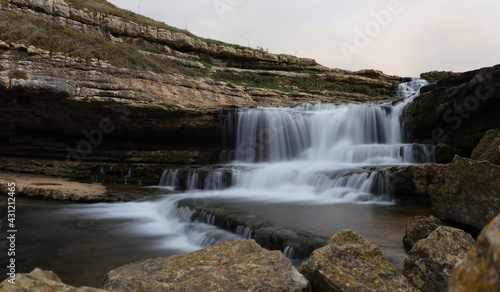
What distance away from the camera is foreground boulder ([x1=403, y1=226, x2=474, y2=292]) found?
2.45 meters

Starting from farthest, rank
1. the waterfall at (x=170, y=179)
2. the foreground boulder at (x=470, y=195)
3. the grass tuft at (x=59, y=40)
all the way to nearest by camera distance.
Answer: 1. the grass tuft at (x=59, y=40)
2. the waterfall at (x=170, y=179)
3. the foreground boulder at (x=470, y=195)

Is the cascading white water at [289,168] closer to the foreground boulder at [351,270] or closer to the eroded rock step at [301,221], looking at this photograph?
the eroded rock step at [301,221]

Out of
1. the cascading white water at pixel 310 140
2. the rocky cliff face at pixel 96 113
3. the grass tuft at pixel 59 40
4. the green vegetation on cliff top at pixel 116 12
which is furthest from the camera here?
the green vegetation on cliff top at pixel 116 12

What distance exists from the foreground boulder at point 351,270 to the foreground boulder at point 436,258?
0.17m

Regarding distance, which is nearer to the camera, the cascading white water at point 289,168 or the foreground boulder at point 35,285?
the foreground boulder at point 35,285

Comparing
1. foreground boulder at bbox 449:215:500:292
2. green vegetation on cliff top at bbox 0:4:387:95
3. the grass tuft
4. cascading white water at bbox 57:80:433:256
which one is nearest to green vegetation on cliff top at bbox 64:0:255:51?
green vegetation on cliff top at bbox 0:4:387:95

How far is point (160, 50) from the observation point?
23469 millimetres

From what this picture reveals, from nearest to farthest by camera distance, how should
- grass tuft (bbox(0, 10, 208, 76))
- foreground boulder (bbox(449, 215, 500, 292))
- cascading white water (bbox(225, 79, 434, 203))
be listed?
1. foreground boulder (bbox(449, 215, 500, 292))
2. cascading white water (bbox(225, 79, 434, 203))
3. grass tuft (bbox(0, 10, 208, 76))

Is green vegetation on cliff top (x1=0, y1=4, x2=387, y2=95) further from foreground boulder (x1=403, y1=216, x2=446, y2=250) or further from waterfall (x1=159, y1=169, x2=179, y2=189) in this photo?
foreground boulder (x1=403, y1=216, x2=446, y2=250)

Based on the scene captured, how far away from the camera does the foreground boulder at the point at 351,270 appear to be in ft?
7.86

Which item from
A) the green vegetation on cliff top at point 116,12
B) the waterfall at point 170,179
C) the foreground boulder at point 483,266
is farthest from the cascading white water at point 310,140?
the green vegetation on cliff top at point 116,12

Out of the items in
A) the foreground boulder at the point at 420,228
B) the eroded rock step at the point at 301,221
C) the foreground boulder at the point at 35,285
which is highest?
the foreground boulder at the point at 35,285

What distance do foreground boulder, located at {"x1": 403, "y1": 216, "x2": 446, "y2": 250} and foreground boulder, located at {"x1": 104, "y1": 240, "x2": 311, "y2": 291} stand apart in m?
1.83

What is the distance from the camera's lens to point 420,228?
3438mm
